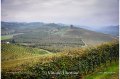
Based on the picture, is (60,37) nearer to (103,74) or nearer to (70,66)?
(70,66)

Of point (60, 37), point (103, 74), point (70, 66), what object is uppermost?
point (70, 66)

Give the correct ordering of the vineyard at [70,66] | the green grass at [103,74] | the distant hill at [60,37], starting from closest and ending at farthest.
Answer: the vineyard at [70,66], the green grass at [103,74], the distant hill at [60,37]

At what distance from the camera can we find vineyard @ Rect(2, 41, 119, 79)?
32.8m

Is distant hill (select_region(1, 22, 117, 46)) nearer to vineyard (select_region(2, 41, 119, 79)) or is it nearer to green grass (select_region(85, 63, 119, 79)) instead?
vineyard (select_region(2, 41, 119, 79))

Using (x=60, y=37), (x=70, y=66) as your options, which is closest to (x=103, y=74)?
(x=70, y=66)

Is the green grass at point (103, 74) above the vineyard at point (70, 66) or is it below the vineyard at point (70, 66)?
below

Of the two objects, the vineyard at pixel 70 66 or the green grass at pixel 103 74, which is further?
the green grass at pixel 103 74

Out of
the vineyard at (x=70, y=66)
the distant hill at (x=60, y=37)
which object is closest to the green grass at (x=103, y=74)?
the vineyard at (x=70, y=66)

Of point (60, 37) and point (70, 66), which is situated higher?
point (70, 66)

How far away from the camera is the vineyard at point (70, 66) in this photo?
1292 inches

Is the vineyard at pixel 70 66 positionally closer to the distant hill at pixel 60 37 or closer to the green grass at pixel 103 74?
the green grass at pixel 103 74

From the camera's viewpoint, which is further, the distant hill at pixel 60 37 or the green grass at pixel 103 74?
the distant hill at pixel 60 37

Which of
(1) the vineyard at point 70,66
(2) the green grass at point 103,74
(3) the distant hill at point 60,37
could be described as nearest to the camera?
(1) the vineyard at point 70,66

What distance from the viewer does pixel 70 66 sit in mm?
38344
